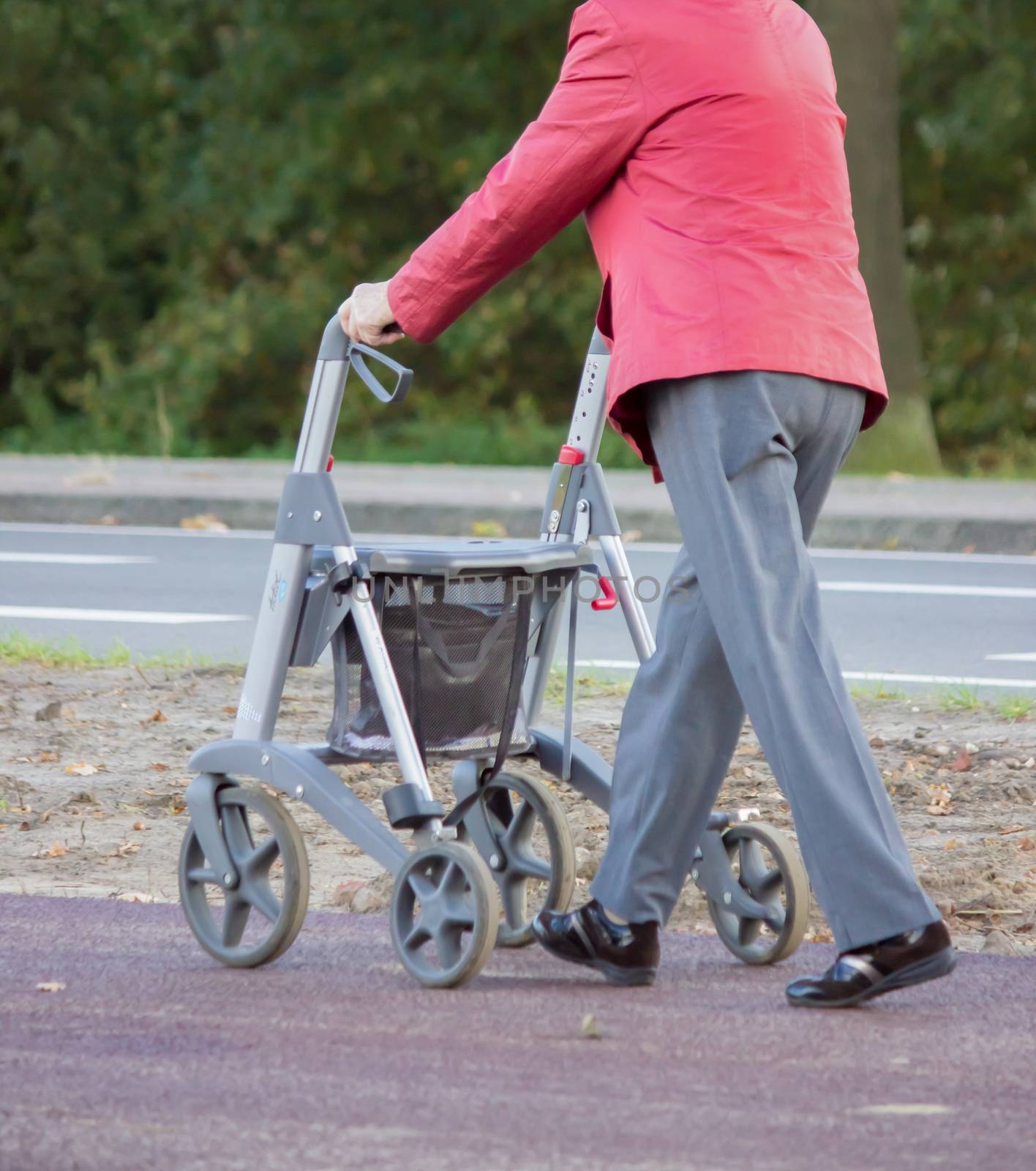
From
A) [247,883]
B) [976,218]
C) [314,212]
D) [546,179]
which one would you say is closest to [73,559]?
[247,883]

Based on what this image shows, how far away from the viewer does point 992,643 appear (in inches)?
330

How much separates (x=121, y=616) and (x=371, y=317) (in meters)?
5.53

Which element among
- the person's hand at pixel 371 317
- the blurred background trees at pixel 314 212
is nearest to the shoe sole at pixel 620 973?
the person's hand at pixel 371 317

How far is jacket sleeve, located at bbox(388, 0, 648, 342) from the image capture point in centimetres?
347

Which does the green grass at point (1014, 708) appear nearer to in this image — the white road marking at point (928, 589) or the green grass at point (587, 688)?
the green grass at point (587, 688)

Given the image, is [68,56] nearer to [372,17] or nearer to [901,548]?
[372,17]

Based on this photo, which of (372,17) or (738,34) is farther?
(372,17)

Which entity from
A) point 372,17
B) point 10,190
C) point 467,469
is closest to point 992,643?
point 467,469

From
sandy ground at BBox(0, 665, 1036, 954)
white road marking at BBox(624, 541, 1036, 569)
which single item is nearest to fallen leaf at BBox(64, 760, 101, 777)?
sandy ground at BBox(0, 665, 1036, 954)

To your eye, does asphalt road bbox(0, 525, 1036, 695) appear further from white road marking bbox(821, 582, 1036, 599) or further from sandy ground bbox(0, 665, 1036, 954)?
sandy ground bbox(0, 665, 1036, 954)

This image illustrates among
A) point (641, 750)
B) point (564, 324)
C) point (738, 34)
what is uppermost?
point (738, 34)

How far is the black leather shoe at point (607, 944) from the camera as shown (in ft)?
12.0

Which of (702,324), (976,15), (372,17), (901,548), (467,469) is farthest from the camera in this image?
(372,17)

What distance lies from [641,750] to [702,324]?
715 millimetres
